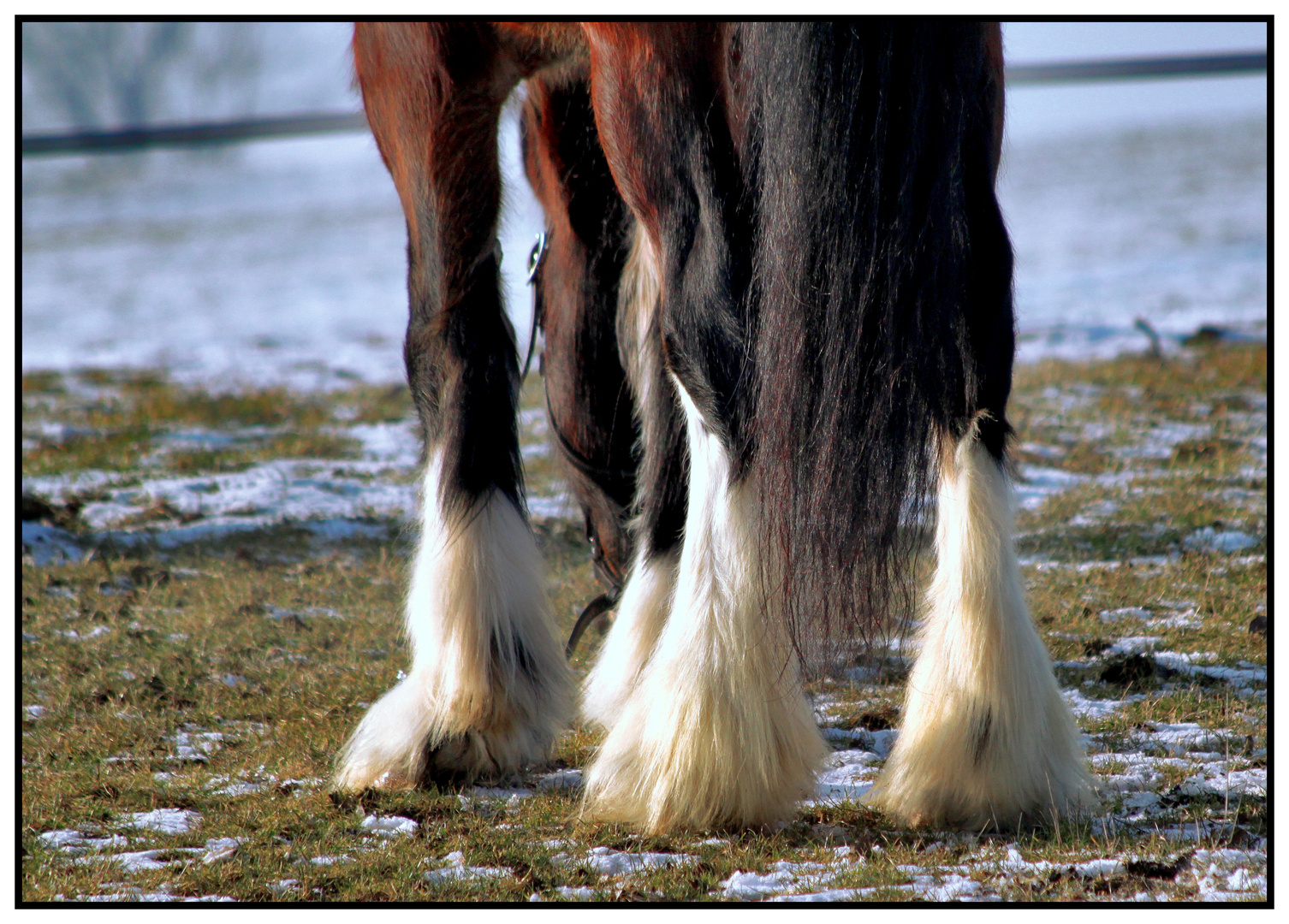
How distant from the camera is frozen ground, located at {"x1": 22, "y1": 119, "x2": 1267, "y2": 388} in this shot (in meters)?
7.96

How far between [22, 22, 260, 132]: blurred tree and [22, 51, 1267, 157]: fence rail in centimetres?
1370

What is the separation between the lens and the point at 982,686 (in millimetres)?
1812

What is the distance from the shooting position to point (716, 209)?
5.76 feet

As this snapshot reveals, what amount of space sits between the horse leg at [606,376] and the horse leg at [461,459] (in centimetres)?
28

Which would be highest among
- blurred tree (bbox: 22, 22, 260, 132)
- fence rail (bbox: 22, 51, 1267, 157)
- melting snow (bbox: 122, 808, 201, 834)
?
blurred tree (bbox: 22, 22, 260, 132)

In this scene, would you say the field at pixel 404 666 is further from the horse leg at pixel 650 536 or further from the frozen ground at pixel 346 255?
the frozen ground at pixel 346 255

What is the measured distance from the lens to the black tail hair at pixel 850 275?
168 centimetres

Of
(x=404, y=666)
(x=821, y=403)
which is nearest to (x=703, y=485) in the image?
(x=821, y=403)

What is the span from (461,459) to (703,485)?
664mm

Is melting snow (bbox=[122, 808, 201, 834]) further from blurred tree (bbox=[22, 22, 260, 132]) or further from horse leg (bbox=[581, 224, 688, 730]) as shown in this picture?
blurred tree (bbox=[22, 22, 260, 132])

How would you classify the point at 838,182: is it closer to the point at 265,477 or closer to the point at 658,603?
the point at 658,603

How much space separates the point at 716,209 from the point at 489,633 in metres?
1.03

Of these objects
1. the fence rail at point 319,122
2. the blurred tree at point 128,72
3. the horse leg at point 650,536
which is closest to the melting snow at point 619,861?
the horse leg at point 650,536

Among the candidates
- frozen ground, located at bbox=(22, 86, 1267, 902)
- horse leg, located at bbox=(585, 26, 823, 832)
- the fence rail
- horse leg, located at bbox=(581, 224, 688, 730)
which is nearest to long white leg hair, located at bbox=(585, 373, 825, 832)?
horse leg, located at bbox=(585, 26, 823, 832)
